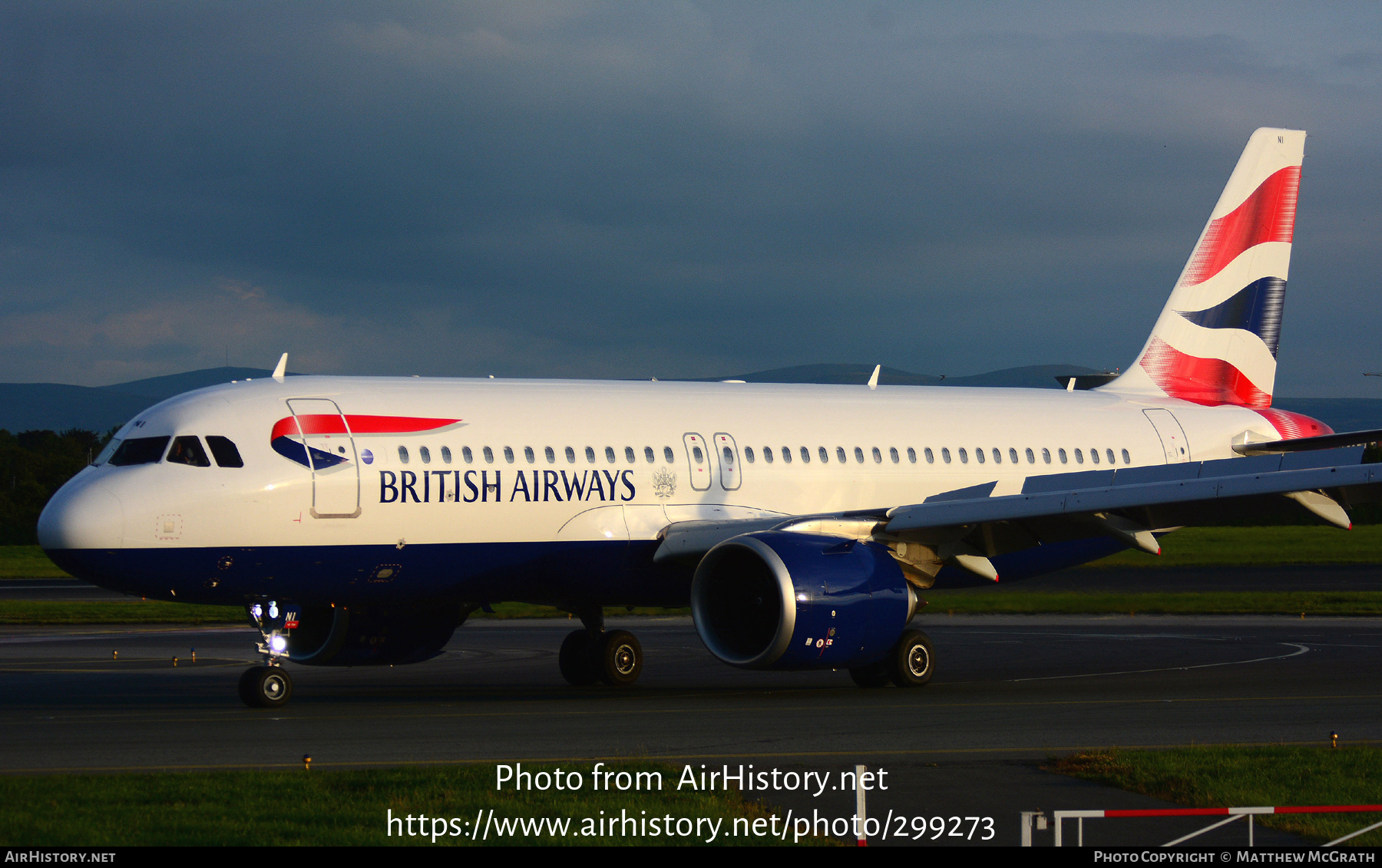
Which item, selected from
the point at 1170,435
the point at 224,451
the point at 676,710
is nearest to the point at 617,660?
the point at 676,710

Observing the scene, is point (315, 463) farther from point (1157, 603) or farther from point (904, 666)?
point (1157, 603)

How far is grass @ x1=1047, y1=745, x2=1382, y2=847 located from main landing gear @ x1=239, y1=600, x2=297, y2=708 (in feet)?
34.6

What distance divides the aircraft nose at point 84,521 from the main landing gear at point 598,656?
773 centimetres

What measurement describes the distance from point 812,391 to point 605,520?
559cm

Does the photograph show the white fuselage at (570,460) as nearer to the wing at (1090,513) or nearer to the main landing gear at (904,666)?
the wing at (1090,513)

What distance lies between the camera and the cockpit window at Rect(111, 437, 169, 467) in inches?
798

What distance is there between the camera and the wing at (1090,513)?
21953 millimetres

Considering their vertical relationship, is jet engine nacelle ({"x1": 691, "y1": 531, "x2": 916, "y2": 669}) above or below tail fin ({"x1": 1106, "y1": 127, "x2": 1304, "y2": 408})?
below

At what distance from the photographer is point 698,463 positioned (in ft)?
79.0

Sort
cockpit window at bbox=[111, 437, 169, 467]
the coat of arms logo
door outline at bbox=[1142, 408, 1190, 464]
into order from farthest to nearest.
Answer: door outline at bbox=[1142, 408, 1190, 464] → the coat of arms logo → cockpit window at bbox=[111, 437, 169, 467]

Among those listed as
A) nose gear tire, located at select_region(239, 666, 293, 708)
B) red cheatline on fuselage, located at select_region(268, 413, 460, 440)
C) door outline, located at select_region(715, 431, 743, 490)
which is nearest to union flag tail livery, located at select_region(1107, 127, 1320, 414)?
door outline, located at select_region(715, 431, 743, 490)

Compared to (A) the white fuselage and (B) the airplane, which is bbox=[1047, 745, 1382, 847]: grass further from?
(A) the white fuselage

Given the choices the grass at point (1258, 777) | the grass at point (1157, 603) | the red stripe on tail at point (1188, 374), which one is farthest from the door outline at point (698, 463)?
the grass at point (1157, 603)
